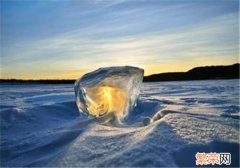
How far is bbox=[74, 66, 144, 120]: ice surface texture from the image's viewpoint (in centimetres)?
519

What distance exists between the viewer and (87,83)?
5234 millimetres

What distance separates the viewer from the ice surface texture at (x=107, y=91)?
519cm

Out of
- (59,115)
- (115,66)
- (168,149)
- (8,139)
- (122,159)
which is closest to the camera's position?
(122,159)

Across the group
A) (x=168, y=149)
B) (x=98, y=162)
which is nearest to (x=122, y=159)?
(x=98, y=162)

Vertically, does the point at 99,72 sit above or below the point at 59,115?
above

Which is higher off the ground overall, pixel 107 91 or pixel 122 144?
pixel 107 91

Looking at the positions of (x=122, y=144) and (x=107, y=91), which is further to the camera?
(x=107, y=91)

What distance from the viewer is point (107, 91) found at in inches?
215

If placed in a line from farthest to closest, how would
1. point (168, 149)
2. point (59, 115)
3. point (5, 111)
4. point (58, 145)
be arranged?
point (59, 115) → point (5, 111) → point (58, 145) → point (168, 149)

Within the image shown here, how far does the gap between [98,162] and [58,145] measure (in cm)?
80

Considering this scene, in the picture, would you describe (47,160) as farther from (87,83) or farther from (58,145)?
(87,83)

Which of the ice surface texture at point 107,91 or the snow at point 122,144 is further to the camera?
the ice surface texture at point 107,91

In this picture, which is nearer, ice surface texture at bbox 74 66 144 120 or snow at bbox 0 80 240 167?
snow at bbox 0 80 240 167

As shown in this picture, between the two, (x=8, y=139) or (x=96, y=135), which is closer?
(x=96, y=135)
